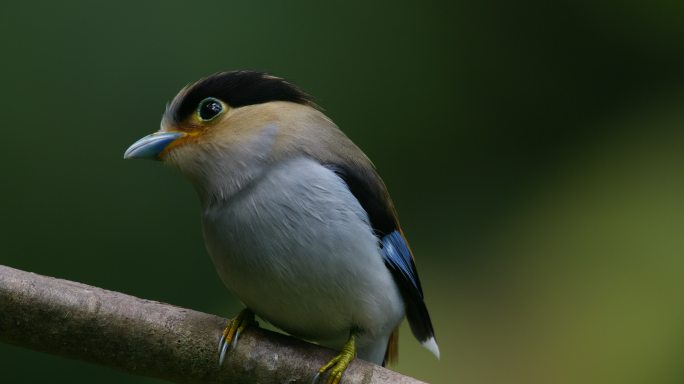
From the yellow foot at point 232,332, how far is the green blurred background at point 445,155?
1351 mm

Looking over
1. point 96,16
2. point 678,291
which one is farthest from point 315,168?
point 678,291

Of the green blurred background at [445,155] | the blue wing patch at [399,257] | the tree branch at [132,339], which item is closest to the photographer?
the tree branch at [132,339]

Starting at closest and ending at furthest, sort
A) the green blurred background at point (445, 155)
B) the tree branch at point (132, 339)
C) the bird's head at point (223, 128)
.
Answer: the tree branch at point (132, 339)
the bird's head at point (223, 128)
the green blurred background at point (445, 155)

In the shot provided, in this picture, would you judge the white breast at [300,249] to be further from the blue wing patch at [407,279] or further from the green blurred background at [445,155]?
the green blurred background at [445,155]

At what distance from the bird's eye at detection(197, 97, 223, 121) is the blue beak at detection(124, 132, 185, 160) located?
3.1 inches

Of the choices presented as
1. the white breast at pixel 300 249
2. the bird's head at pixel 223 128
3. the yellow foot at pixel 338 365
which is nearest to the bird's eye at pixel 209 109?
the bird's head at pixel 223 128

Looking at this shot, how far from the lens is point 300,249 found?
241cm

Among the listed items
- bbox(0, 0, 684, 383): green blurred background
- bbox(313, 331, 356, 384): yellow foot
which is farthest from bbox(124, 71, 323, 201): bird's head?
bbox(0, 0, 684, 383): green blurred background

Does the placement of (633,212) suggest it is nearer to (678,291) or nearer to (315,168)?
(678,291)

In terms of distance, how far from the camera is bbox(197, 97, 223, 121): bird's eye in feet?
8.57

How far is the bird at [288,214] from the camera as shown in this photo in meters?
2.43

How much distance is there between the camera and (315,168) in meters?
2.51

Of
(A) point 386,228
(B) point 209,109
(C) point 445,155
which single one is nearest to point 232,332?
(A) point 386,228

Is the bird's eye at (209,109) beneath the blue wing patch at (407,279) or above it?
above
